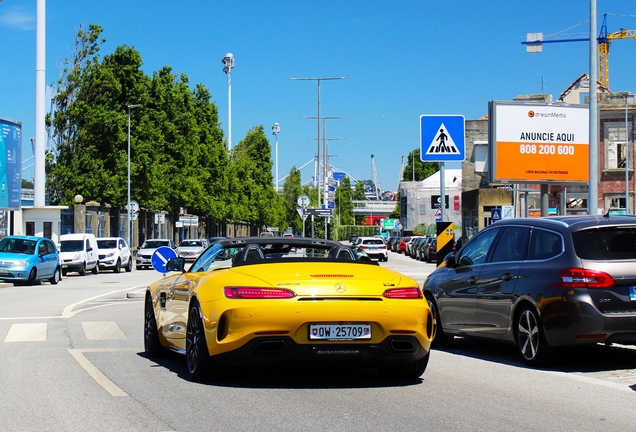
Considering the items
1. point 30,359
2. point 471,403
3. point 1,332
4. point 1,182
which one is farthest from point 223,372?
point 1,182

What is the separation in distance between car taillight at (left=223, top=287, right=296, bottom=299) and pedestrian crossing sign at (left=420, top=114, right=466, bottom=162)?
9.94 m

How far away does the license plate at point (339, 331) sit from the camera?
24.9 feet

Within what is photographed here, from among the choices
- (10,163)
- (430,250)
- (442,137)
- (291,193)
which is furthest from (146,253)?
(291,193)

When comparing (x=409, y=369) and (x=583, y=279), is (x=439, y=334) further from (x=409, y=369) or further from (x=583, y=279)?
(x=409, y=369)

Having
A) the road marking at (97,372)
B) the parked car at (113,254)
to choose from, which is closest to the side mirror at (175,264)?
the road marking at (97,372)

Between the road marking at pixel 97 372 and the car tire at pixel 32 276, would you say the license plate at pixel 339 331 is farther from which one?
the car tire at pixel 32 276

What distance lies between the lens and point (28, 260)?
29734mm

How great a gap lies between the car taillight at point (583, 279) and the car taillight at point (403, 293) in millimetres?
1873

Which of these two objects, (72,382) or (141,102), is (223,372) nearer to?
(72,382)

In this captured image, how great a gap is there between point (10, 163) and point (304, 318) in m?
42.2

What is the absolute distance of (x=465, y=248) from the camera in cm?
1166

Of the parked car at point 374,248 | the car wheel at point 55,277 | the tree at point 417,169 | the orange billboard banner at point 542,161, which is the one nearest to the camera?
the orange billboard banner at point 542,161

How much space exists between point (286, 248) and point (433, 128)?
8598 mm

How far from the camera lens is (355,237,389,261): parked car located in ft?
198
